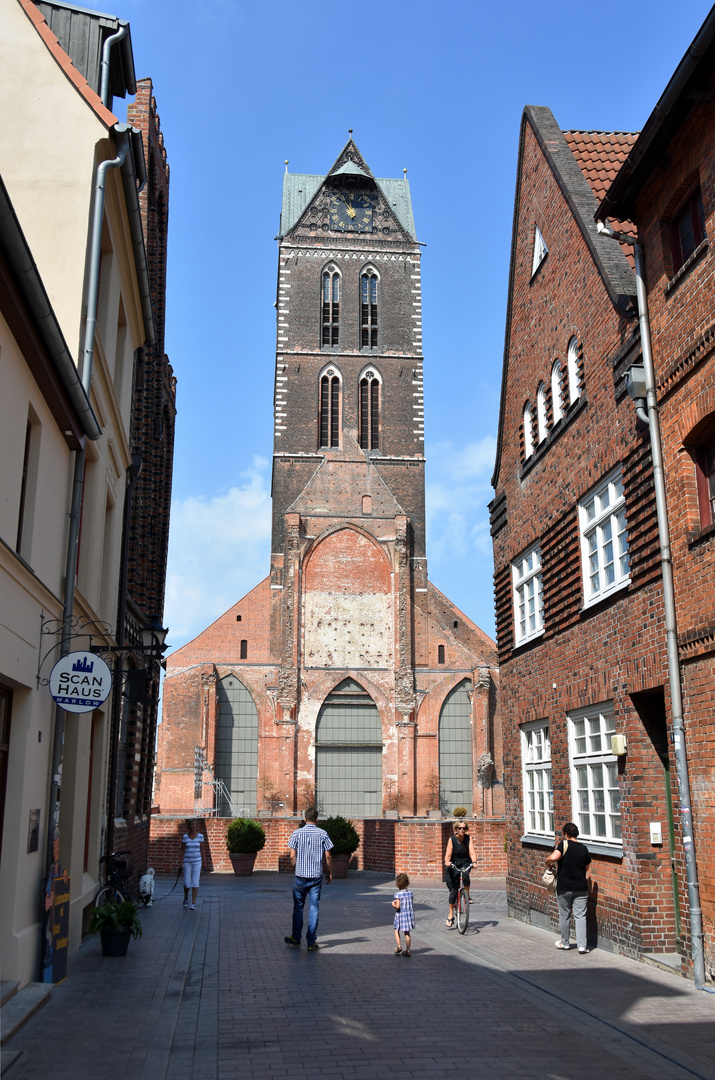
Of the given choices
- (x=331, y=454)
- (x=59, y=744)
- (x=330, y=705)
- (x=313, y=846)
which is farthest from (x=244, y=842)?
(x=331, y=454)

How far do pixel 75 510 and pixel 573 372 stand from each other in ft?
22.9

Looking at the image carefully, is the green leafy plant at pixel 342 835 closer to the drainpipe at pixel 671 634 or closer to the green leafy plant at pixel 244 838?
the green leafy plant at pixel 244 838

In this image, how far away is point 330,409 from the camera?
156ft

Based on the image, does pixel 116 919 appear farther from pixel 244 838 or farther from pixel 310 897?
pixel 244 838

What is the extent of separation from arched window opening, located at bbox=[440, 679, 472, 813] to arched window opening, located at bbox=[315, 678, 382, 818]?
106 inches

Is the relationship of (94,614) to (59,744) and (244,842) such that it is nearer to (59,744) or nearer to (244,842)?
(59,744)

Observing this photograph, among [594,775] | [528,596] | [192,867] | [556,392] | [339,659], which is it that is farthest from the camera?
[339,659]

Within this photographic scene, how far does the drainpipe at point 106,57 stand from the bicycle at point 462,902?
37.7 feet

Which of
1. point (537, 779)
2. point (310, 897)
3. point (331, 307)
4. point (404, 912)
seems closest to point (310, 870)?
point (310, 897)

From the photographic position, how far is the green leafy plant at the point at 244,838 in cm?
2691

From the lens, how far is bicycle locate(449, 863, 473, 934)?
1316cm

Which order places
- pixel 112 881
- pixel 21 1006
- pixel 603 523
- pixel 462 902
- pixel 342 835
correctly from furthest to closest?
1. pixel 342 835
2. pixel 462 902
3. pixel 112 881
4. pixel 603 523
5. pixel 21 1006

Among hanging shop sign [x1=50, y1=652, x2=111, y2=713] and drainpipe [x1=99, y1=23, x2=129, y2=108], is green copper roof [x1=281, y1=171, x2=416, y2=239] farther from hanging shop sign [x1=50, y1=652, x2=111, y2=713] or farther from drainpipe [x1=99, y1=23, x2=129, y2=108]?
hanging shop sign [x1=50, y1=652, x2=111, y2=713]

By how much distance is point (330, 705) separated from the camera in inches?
1553
